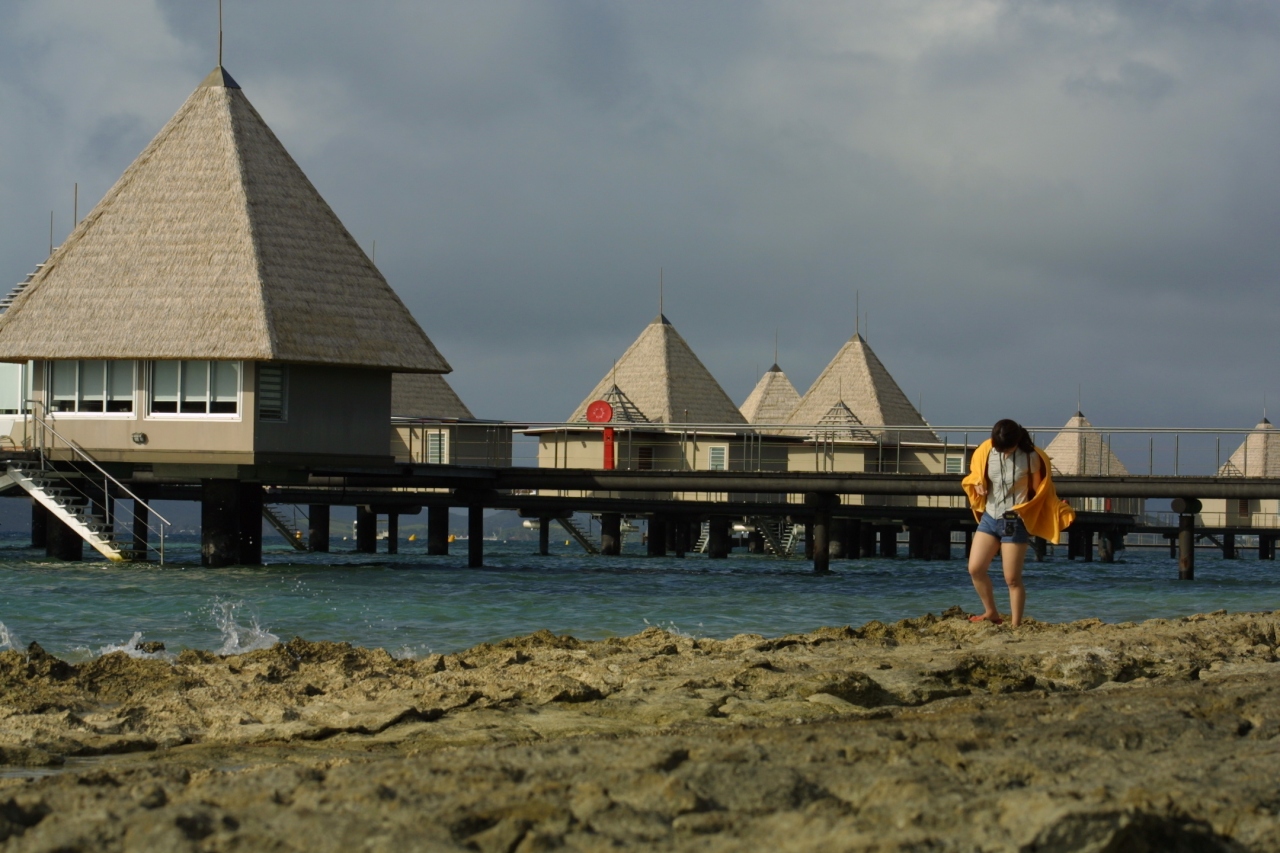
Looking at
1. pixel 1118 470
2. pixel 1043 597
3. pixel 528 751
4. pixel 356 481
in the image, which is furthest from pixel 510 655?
pixel 1118 470

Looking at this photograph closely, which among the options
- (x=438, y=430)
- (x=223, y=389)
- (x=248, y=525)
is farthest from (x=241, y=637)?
(x=438, y=430)

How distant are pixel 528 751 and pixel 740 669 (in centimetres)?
363

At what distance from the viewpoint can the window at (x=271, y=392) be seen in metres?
27.1

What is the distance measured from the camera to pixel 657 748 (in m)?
5.65

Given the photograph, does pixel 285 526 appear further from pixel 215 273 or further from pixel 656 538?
pixel 215 273

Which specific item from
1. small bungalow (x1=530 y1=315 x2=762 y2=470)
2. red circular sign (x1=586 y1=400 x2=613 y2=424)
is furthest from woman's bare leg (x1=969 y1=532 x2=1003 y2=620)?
red circular sign (x1=586 y1=400 x2=613 y2=424)

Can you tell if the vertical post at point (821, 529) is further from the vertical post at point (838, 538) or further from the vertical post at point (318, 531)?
the vertical post at point (318, 531)

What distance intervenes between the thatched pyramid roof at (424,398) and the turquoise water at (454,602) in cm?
1348

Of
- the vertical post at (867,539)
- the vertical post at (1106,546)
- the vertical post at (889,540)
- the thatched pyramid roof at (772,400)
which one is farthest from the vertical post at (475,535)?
the vertical post at (1106,546)

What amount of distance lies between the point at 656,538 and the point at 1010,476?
4349cm

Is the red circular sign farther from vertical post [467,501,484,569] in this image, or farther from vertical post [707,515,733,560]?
vertical post [707,515,733,560]

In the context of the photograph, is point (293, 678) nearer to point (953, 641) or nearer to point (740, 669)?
point (740, 669)

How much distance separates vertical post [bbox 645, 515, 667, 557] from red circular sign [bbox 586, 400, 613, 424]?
9046 millimetres

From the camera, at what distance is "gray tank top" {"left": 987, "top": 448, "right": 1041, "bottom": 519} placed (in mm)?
11141
